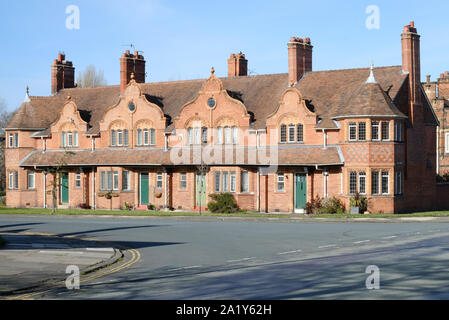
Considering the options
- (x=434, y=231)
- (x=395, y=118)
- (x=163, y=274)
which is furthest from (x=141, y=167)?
(x=163, y=274)

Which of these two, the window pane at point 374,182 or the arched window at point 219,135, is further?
the arched window at point 219,135

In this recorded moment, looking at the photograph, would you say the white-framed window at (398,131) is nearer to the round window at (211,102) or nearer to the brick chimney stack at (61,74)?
the round window at (211,102)

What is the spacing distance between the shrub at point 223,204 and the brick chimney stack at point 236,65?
41.5ft

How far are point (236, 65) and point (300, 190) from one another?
47.1 ft

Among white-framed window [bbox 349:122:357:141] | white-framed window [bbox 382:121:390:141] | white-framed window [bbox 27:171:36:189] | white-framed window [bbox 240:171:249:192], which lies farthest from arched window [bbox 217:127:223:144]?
white-framed window [bbox 27:171:36:189]

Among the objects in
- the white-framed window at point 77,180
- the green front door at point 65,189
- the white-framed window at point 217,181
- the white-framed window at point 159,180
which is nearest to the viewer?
the white-framed window at point 217,181

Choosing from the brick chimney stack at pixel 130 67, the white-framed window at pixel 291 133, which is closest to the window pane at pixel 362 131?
the white-framed window at pixel 291 133

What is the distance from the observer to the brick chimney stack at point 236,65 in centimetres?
5316

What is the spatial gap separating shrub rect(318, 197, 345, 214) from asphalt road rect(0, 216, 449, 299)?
8.13 m

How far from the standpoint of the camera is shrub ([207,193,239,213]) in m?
44.2

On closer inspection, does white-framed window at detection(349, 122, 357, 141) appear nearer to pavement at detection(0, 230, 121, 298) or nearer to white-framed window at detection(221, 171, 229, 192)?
white-framed window at detection(221, 171, 229, 192)

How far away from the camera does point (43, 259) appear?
20.0 meters

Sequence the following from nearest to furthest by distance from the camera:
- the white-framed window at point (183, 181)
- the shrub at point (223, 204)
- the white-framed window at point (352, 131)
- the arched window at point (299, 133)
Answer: the white-framed window at point (352, 131) < the arched window at point (299, 133) < the shrub at point (223, 204) < the white-framed window at point (183, 181)

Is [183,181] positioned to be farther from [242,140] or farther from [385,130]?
[385,130]
